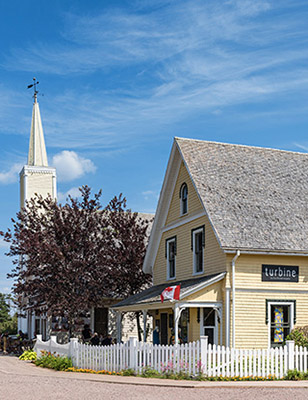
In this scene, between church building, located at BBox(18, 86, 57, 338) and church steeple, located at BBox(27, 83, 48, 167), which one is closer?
church building, located at BBox(18, 86, 57, 338)

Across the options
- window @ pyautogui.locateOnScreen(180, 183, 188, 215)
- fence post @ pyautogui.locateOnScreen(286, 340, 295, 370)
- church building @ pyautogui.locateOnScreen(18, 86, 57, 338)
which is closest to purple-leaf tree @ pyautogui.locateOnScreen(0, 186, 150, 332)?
window @ pyautogui.locateOnScreen(180, 183, 188, 215)

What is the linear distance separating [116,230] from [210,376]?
15.6 meters

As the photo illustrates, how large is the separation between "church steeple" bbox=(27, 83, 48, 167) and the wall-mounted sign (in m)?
33.0

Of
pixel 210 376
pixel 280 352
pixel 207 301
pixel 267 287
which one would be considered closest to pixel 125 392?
pixel 210 376

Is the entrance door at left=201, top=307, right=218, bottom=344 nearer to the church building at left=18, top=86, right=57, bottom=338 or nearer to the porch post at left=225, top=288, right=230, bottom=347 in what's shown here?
the porch post at left=225, top=288, right=230, bottom=347

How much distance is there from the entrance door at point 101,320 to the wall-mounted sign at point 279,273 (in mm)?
14191

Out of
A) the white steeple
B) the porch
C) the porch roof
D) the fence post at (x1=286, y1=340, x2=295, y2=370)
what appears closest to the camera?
the fence post at (x1=286, y1=340, x2=295, y2=370)

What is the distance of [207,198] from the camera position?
24.0m

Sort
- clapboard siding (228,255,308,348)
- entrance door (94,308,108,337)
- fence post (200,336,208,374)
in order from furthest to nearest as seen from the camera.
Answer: entrance door (94,308,108,337)
clapboard siding (228,255,308,348)
fence post (200,336,208,374)

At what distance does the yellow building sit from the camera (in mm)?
22234

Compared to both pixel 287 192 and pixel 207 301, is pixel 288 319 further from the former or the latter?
pixel 287 192

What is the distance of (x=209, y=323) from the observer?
23.6 metres

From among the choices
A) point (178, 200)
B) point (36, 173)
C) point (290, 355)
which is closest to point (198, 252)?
point (178, 200)

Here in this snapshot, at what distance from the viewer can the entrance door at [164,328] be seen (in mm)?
27359
